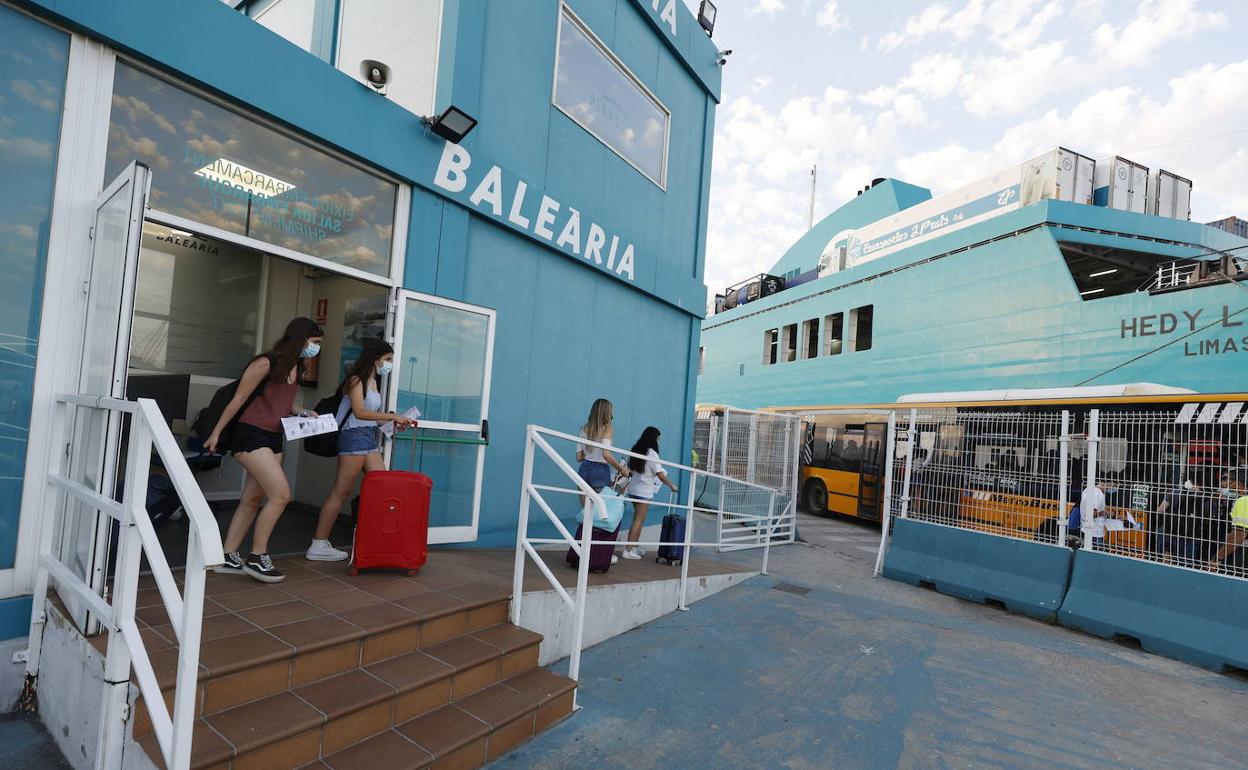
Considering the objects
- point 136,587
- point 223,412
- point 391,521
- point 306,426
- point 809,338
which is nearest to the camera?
point 136,587

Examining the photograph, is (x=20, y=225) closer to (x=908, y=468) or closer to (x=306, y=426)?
(x=306, y=426)

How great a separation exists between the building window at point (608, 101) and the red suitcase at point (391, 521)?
4.20 metres

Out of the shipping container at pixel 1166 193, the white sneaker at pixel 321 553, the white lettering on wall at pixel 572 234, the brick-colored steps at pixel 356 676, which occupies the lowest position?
the brick-colored steps at pixel 356 676

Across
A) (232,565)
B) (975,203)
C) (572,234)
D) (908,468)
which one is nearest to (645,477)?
(572,234)

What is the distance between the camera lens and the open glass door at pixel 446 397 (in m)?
4.92

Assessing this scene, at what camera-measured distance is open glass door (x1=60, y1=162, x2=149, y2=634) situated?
2.62m

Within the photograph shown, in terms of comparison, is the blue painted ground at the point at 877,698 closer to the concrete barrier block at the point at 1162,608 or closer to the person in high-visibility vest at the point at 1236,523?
the concrete barrier block at the point at 1162,608

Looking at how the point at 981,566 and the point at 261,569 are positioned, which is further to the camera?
the point at 981,566

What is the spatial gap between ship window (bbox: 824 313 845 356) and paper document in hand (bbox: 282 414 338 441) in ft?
52.9

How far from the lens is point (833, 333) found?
18438 mm

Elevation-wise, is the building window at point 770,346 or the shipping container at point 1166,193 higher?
the shipping container at point 1166,193

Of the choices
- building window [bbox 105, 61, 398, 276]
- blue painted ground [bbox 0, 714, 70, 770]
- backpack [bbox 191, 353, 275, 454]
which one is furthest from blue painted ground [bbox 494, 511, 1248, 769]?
building window [bbox 105, 61, 398, 276]

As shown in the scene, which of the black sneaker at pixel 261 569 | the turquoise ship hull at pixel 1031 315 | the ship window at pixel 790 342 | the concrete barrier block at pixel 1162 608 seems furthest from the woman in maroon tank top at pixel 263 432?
the ship window at pixel 790 342

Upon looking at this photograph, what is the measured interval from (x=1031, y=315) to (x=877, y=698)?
35.6 feet
